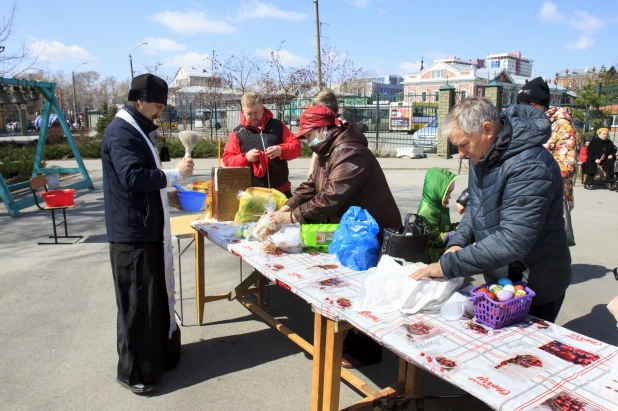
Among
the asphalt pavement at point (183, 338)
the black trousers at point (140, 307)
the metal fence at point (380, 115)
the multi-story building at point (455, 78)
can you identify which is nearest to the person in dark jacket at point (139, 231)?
the black trousers at point (140, 307)

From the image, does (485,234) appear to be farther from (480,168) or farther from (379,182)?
(379,182)

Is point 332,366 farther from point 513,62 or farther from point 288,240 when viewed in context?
point 513,62

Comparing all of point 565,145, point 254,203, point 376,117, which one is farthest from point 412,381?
point 376,117

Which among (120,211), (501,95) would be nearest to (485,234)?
(120,211)

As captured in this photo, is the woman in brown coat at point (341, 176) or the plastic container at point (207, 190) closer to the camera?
the woman in brown coat at point (341, 176)

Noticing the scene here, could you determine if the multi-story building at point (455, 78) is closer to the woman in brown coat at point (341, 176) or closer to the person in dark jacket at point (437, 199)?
the person in dark jacket at point (437, 199)

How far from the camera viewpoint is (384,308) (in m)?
1.92

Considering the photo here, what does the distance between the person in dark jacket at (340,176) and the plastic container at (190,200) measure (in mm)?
677

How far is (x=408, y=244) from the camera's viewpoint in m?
2.23

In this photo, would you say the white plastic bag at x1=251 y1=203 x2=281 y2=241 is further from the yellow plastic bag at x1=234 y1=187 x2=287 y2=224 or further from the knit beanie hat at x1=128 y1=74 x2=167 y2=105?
the knit beanie hat at x1=128 y1=74 x2=167 y2=105

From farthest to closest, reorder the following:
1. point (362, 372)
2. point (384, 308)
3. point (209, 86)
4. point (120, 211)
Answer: point (209, 86)
point (362, 372)
point (120, 211)
point (384, 308)

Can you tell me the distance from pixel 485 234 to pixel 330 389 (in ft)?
3.22

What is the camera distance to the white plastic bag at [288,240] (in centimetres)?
270

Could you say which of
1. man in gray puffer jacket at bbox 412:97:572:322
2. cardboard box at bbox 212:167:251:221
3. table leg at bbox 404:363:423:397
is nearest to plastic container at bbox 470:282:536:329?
man in gray puffer jacket at bbox 412:97:572:322
